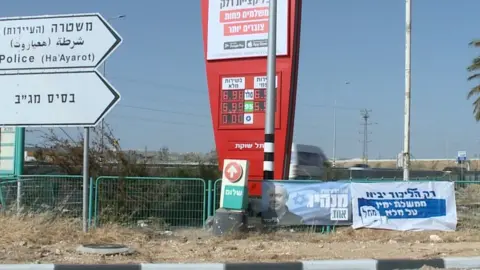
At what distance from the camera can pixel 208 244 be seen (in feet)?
38.8

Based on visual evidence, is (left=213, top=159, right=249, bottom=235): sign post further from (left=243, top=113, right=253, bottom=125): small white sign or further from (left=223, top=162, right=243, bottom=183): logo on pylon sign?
(left=243, top=113, right=253, bottom=125): small white sign

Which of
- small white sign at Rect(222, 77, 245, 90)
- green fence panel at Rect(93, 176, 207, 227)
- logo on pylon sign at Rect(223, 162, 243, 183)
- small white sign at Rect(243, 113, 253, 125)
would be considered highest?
small white sign at Rect(222, 77, 245, 90)

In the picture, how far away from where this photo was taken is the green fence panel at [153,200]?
46.8 feet

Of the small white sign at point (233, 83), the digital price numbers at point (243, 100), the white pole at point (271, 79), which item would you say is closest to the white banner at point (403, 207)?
the white pole at point (271, 79)

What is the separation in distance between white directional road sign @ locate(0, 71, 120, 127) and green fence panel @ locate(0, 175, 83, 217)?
239 cm

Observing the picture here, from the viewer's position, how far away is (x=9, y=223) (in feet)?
38.2

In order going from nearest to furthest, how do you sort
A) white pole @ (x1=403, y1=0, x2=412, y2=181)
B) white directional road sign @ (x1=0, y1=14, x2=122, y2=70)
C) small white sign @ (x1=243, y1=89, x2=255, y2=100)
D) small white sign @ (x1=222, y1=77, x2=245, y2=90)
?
white directional road sign @ (x1=0, y1=14, x2=122, y2=70)
small white sign @ (x1=243, y1=89, x2=255, y2=100)
small white sign @ (x1=222, y1=77, x2=245, y2=90)
white pole @ (x1=403, y1=0, x2=412, y2=181)

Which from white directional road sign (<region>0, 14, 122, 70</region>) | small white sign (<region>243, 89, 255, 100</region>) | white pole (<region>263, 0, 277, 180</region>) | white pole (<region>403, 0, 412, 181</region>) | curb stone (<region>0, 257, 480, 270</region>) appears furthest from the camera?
white pole (<region>403, 0, 412, 181</region>)

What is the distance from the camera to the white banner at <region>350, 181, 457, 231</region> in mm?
13844

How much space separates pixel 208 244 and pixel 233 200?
1628mm

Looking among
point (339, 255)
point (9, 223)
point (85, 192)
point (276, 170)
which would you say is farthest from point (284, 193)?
point (9, 223)

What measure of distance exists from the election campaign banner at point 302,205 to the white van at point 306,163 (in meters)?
9.12

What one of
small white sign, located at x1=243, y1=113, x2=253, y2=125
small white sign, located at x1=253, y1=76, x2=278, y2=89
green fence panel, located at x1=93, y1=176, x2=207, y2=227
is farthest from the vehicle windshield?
green fence panel, located at x1=93, y1=176, x2=207, y2=227

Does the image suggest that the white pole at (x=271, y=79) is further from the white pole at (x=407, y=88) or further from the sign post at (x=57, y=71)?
the white pole at (x=407, y=88)
